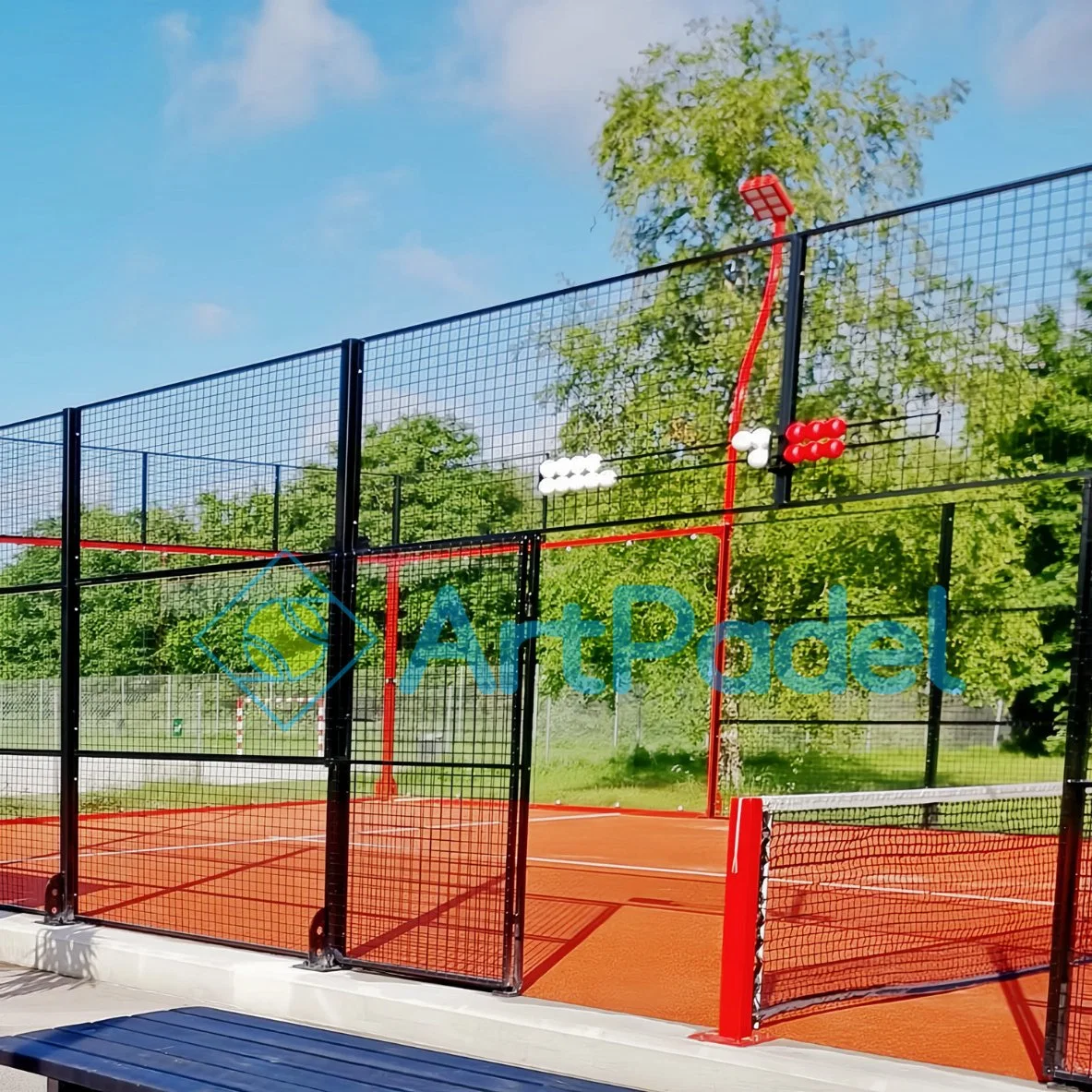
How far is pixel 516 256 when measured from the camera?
37.9 meters

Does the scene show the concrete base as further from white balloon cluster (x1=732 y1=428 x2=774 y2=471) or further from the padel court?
white balloon cluster (x1=732 y1=428 x2=774 y2=471)

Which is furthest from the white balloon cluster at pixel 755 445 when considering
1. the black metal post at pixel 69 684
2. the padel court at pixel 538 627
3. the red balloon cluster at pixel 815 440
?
the black metal post at pixel 69 684

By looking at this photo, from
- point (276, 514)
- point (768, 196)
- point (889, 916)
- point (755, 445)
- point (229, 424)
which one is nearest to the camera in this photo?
point (755, 445)

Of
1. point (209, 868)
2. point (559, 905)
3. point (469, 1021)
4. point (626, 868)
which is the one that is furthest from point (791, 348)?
point (209, 868)

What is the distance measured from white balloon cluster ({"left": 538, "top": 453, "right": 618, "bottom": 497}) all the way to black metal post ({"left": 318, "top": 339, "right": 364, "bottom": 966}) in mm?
1321

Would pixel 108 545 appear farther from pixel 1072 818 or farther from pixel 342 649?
pixel 1072 818

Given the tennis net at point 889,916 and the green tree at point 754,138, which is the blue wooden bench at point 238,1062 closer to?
the tennis net at point 889,916

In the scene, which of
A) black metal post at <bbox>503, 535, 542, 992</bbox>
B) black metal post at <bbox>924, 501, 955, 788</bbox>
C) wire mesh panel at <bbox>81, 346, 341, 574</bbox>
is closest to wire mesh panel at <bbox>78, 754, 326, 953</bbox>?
black metal post at <bbox>503, 535, 542, 992</bbox>

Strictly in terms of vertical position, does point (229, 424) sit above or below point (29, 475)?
above

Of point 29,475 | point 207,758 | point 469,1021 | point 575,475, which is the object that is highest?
point 575,475

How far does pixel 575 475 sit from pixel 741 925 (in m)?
4.18

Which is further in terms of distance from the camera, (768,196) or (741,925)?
(768,196)

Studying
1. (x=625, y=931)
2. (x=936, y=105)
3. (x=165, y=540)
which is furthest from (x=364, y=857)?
(x=936, y=105)

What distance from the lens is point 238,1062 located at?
4.07m
